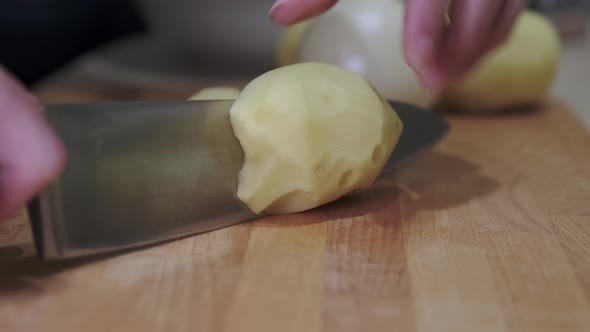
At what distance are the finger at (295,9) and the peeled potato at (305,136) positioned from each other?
0.07 m

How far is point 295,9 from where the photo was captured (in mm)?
847

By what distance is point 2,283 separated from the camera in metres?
0.67

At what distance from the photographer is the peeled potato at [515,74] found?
1.34 metres

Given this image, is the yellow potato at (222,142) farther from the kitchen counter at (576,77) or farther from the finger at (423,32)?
the kitchen counter at (576,77)

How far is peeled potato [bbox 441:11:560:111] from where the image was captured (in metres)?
1.34

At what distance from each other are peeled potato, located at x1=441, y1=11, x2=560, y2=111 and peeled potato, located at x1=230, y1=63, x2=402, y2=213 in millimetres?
572

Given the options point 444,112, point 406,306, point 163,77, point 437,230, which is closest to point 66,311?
point 406,306

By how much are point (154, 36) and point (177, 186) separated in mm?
1148

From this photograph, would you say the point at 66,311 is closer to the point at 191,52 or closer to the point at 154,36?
the point at 191,52

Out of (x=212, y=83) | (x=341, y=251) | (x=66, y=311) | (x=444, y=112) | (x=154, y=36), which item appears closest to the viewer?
(x=66, y=311)

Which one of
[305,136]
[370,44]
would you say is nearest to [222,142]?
[305,136]

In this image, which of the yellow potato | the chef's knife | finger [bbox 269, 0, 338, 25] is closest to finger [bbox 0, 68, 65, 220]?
the chef's knife

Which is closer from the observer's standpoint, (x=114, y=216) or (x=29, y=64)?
(x=114, y=216)

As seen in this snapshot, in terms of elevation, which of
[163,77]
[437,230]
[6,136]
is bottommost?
[163,77]
